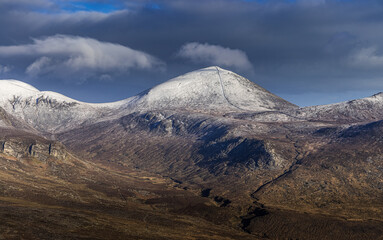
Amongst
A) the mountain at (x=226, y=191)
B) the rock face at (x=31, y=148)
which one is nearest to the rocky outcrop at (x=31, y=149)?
the rock face at (x=31, y=148)

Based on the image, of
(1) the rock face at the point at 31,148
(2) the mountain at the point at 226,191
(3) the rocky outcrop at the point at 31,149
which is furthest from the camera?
(1) the rock face at the point at 31,148

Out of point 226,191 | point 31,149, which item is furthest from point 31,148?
point 226,191

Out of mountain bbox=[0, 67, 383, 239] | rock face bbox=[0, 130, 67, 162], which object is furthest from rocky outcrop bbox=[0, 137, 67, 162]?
mountain bbox=[0, 67, 383, 239]

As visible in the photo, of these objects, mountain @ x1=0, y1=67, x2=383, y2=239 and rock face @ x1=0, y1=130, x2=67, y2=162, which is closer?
mountain @ x1=0, y1=67, x2=383, y2=239

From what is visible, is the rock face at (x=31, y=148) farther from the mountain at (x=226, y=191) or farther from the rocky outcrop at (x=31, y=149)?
the mountain at (x=226, y=191)

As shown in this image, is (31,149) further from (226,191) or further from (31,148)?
(226,191)

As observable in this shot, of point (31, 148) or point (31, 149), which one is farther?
point (31, 148)

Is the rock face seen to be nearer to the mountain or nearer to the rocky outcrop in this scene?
the rocky outcrop

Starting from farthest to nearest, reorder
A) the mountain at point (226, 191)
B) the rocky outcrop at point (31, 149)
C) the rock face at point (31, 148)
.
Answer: the rock face at point (31, 148), the rocky outcrop at point (31, 149), the mountain at point (226, 191)

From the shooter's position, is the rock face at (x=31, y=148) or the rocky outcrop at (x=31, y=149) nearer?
the rocky outcrop at (x=31, y=149)

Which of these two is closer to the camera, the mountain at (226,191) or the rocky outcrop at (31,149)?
the mountain at (226,191)

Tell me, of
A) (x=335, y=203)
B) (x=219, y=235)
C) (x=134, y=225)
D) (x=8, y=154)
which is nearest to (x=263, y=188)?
(x=335, y=203)

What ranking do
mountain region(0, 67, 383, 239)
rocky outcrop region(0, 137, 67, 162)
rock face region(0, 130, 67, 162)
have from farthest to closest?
rock face region(0, 130, 67, 162) → rocky outcrop region(0, 137, 67, 162) → mountain region(0, 67, 383, 239)
